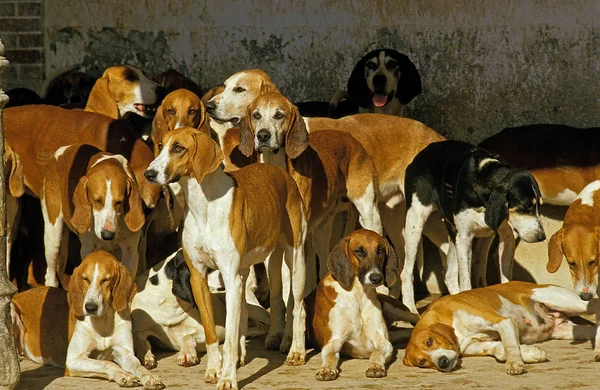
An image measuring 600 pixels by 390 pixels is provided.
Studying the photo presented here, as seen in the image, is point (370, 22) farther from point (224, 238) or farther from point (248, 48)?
point (224, 238)

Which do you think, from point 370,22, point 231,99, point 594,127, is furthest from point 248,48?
point 594,127

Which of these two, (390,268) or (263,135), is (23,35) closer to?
(263,135)

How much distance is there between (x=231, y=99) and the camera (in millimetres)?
10766

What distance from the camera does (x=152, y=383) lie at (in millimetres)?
8562

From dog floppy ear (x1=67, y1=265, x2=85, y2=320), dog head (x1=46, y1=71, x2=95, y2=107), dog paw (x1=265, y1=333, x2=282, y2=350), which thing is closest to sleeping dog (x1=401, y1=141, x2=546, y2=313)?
dog paw (x1=265, y1=333, x2=282, y2=350)

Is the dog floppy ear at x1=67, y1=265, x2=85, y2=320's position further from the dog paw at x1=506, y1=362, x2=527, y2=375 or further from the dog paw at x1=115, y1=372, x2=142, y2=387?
the dog paw at x1=506, y1=362, x2=527, y2=375

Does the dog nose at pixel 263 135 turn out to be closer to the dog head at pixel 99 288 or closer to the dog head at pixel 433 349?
the dog head at pixel 99 288

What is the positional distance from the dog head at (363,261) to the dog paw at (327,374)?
1.93 feet

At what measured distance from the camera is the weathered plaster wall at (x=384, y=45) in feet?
39.5

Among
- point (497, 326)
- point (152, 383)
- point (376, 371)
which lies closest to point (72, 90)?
point (152, 383)

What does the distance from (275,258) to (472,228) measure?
1.44m

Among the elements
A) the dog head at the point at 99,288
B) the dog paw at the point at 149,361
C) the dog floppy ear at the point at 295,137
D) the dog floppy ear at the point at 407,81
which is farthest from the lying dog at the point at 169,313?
the dog floppy ear at the point at 407,81

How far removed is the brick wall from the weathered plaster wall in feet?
0.29

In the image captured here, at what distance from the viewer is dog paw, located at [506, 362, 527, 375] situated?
8.77 meters
